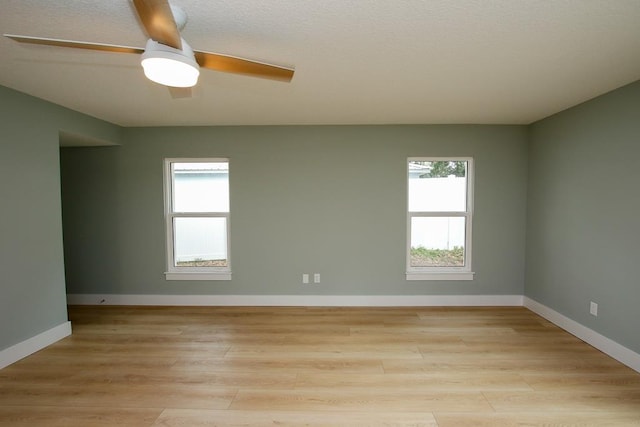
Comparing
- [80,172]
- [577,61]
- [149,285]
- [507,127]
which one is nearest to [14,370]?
[149,285]

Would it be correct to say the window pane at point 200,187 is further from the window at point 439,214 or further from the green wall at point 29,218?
the window at point 439,214

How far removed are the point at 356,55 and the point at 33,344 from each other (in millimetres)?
3735

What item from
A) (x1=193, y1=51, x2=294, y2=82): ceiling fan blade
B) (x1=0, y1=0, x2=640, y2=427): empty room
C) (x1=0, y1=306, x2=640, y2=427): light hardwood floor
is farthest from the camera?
(x1=0, y1=306, x2=640, y2=427): light hardwood floor

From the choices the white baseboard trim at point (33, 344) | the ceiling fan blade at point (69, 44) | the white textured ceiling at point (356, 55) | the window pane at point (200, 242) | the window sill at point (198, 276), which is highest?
the white textured ceiling at point (356, 55)

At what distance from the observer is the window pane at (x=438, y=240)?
12.4 feet

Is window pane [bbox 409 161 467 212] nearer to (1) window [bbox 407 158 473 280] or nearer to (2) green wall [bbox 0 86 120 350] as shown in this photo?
(1) window [bbox 407 158 473 280]

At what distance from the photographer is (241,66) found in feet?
4.90

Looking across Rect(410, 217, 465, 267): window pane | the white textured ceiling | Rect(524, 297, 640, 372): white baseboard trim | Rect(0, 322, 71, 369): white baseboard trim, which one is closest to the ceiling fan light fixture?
the white textured ceiling

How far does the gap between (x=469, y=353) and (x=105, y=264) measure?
443cm

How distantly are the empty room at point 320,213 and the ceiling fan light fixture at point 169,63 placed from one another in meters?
0.01

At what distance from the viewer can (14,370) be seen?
2330 mm

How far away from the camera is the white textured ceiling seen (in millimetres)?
1451

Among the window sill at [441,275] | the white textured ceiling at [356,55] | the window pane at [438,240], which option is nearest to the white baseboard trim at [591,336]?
the window sill at [441,275]

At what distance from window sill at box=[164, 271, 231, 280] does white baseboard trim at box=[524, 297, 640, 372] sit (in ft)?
12.7
